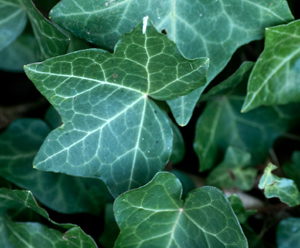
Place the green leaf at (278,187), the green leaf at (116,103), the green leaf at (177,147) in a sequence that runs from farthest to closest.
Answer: the green leaf at (177,147) → the green leaf at (278,187) → the green leaf at (116,103)

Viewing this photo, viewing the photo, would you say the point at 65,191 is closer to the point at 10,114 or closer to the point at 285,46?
the point at 10,114

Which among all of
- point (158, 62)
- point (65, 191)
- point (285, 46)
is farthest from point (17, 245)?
point (285, 46)

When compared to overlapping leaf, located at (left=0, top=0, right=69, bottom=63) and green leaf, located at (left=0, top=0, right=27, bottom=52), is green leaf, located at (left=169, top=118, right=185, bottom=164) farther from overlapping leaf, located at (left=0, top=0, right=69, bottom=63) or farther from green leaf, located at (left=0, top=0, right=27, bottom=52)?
green leaf, located at (left=0, top=0, right=27, bottom=52)

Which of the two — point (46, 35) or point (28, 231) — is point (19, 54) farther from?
point (28, 231)

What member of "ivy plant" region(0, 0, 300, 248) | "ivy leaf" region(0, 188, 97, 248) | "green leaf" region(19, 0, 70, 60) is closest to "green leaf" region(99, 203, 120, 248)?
"ivy plant" region(0, 0, 300, 248)

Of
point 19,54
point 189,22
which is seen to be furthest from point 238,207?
point 19,54

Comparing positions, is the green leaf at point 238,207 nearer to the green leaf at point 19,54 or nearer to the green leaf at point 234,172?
the green leaf at point 234,172

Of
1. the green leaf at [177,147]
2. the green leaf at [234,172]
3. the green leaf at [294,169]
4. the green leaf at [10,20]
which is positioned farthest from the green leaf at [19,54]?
the green leaf at [294,169]
